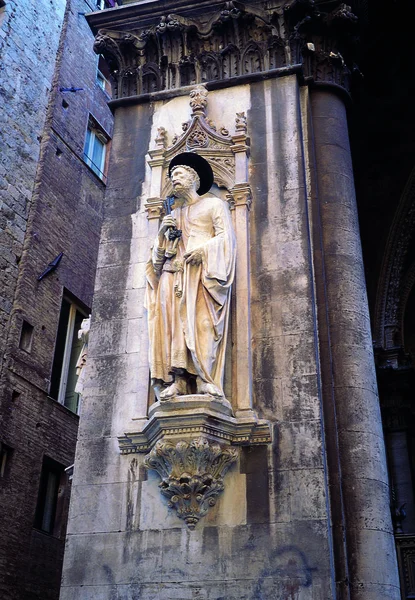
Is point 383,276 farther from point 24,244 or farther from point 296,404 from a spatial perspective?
point 296,404

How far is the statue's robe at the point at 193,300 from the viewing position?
950cm

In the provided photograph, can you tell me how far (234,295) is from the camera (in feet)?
34.0

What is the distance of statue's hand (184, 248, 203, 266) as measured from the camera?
32.7 ft

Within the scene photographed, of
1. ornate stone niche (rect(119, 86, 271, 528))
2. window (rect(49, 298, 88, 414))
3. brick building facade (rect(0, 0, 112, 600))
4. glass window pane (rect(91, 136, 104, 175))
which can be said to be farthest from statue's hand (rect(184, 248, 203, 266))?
→ glass window pane (rect(91, 136, 104, 175))

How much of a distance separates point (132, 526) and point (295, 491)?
2.10 metres

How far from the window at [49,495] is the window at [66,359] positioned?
1680 mm

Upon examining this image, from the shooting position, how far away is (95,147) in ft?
77.3

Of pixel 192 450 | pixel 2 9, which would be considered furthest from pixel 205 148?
pixel 2 9

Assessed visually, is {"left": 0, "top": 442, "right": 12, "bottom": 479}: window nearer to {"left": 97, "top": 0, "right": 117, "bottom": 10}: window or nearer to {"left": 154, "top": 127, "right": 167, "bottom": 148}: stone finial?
{"left": 154, "top": 127, "right": 167, "bottom": 148}: stone finial

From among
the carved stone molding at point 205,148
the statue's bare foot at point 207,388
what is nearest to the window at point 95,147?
the carved stone molding at point 205,148

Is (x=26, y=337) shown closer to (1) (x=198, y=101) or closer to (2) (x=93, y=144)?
(2) (x=93, y=144)

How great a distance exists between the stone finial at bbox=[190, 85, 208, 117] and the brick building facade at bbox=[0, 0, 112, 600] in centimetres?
786

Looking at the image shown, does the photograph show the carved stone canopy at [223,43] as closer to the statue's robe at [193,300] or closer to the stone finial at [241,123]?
the stone finial at [241,123]

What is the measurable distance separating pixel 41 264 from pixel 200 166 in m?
9.15
